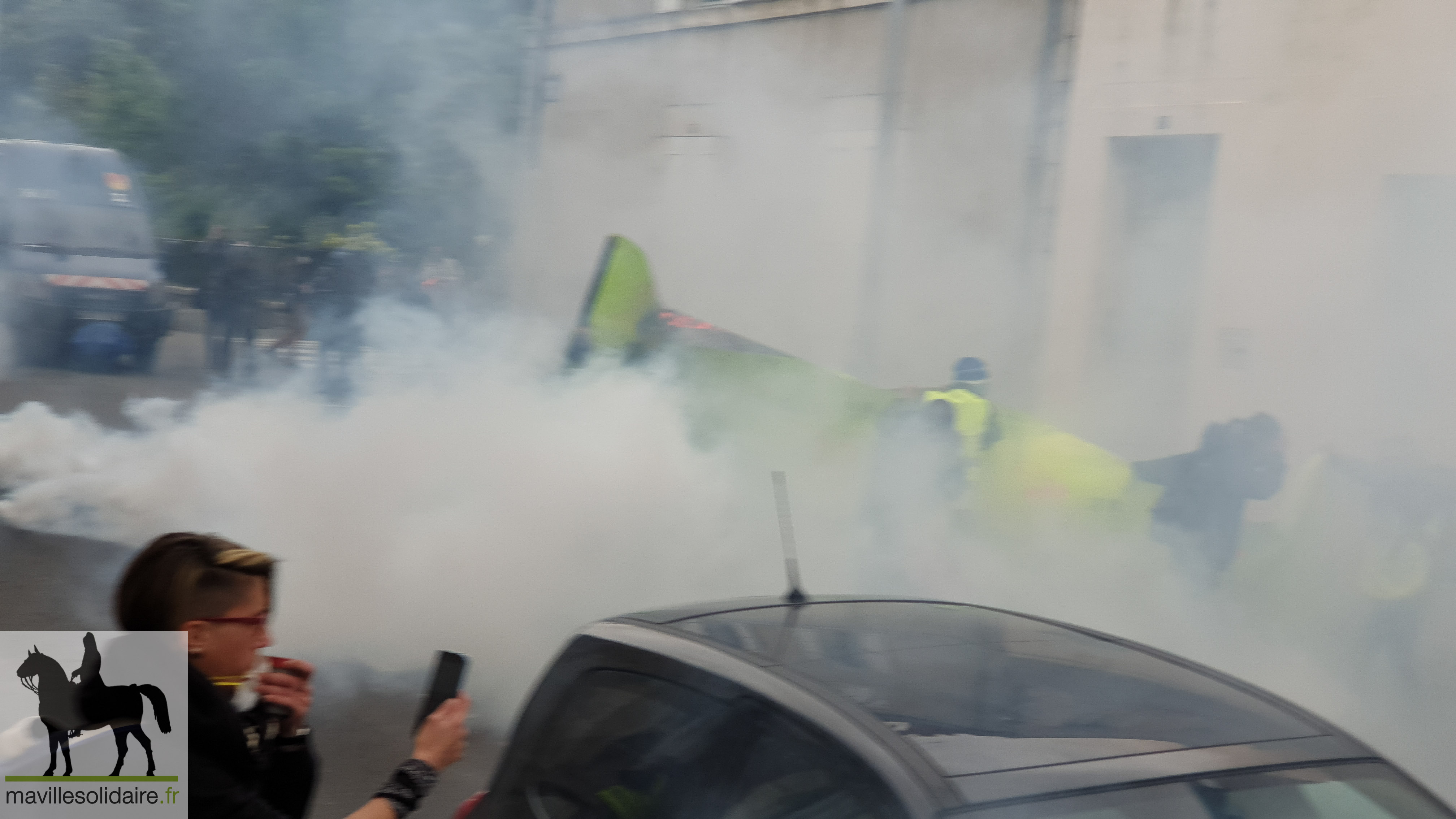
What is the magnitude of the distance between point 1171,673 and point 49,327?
8550mm

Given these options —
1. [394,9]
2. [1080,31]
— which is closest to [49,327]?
[394,9]

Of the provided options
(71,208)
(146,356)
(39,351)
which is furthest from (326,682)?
(71,208)

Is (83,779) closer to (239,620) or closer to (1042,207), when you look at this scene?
(239,620)

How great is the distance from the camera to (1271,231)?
4.87 metres

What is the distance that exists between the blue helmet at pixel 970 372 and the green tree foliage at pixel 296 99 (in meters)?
2.13

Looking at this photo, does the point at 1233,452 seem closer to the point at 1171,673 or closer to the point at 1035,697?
the point at 1171,673

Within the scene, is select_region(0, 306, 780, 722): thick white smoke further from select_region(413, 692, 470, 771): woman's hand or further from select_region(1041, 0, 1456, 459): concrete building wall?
select_region(413, 692, 470, 771): woman's hand

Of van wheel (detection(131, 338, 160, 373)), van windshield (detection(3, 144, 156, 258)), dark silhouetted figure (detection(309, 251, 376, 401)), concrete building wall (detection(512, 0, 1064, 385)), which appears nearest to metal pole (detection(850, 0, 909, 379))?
concrete building wall (detection(512, 0, 1064, 385))

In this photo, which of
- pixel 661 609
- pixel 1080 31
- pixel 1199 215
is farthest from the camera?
pixel 1080 31

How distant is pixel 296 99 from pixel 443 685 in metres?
3.84

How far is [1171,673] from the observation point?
1.90 m

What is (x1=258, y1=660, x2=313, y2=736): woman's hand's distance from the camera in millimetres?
1687

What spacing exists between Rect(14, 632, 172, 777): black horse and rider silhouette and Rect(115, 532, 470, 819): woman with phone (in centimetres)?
5

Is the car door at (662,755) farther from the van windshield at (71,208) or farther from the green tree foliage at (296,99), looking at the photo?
the van windshield at (71,208)
